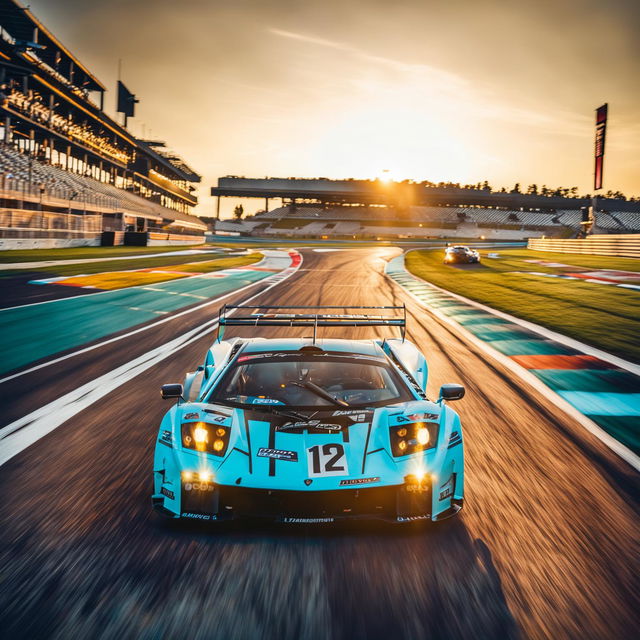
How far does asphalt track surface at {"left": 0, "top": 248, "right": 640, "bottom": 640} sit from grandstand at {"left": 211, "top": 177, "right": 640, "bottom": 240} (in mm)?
91173

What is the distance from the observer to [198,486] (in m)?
3.13

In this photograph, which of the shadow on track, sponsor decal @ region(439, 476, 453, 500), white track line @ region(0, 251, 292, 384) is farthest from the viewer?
white track line @ region(0, 251, 292, 384)

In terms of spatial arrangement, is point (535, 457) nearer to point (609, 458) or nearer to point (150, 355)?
point (609, 458)

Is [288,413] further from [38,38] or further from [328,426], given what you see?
[38,38]

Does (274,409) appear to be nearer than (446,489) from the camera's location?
No

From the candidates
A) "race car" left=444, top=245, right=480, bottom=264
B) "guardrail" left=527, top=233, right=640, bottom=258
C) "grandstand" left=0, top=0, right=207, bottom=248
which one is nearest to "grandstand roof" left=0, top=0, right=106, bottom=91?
"grandstand" left=0, top=0, right=207, bottom=248

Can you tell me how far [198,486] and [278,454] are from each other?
1.57ft

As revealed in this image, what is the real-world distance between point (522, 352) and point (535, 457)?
5407mm

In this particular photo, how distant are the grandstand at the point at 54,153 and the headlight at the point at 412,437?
26.2 metres

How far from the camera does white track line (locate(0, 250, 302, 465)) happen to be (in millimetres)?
4832

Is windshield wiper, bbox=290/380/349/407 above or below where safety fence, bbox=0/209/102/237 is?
below

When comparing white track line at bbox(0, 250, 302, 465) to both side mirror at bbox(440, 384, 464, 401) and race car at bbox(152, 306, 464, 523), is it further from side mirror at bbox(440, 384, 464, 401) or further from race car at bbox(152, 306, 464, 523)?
side mirror at bbox(440, 384, 464, 401)

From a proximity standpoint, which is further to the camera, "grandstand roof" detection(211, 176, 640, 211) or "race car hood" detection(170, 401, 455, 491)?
"grandstand roof" detection(211, 176, 640, 211)

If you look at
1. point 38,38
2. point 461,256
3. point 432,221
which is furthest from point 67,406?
point 432,221
